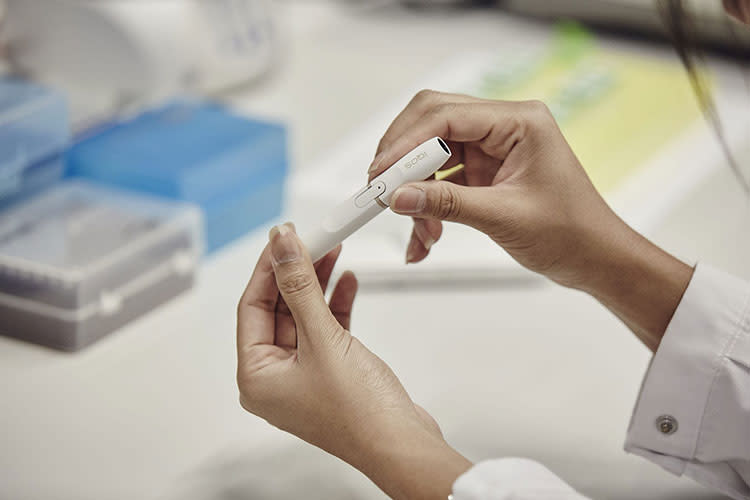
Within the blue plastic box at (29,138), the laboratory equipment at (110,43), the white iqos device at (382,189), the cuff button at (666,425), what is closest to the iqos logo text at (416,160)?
the white iqos device at (382,189)

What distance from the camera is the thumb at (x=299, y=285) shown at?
1.72 feet

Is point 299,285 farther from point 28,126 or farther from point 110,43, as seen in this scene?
point 110,43

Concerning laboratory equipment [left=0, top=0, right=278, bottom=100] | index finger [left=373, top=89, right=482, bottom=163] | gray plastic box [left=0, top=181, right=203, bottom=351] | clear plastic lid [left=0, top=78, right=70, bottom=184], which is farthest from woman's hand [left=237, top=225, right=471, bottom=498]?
laboratory equipment [left=0, top=0, right=278, bottom=100]

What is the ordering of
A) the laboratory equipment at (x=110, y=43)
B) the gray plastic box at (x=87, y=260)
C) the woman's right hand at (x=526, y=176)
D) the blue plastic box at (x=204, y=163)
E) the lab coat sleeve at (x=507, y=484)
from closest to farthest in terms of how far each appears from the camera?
the lab coat sleeve at (x=507, y=484) → the woman's right hand at (x=526, y=176) → the gray plastic box at (x=87, y=260) → the blue plastic box at (x=204, y=163) → the laboratory equipment at (x=110, y=43)

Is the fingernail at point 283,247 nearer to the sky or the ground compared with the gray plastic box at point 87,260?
nearer to the sky

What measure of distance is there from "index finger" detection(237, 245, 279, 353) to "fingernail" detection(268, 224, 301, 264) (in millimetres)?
27

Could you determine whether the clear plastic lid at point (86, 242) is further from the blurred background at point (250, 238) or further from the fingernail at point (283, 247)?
the fingernail at point (283, 247)

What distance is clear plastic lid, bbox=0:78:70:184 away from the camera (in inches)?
30.7

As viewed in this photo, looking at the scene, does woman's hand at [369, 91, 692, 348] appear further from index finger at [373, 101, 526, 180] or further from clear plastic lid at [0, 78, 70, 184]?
clear plastic lid at [0, 78, 70, 184]

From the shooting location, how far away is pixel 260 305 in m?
0.58

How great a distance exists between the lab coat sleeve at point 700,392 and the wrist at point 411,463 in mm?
166

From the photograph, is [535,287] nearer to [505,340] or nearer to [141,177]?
[505,340]

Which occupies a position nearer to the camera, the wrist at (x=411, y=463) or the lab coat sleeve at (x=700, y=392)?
the wrist at (x=411, y=463)

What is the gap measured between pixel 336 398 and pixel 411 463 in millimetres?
52
